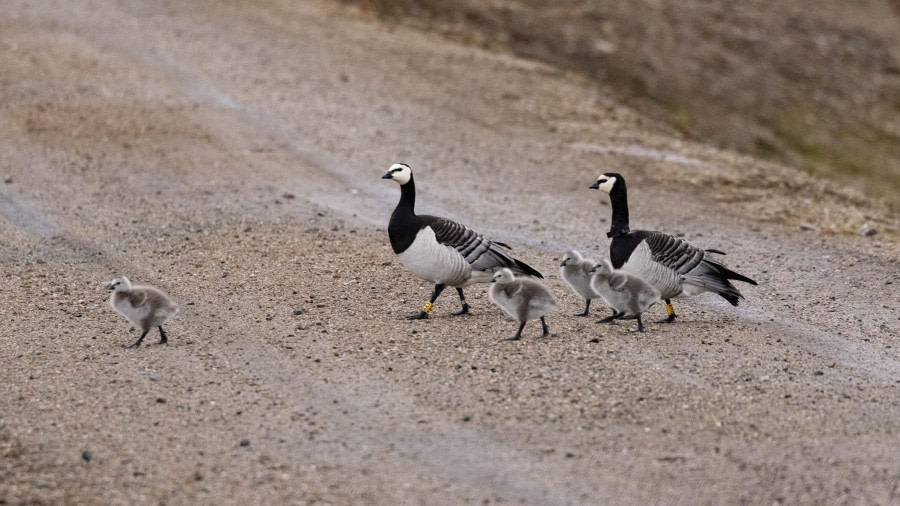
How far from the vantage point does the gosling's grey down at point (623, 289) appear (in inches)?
457

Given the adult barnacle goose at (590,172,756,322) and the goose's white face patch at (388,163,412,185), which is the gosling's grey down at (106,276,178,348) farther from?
the adult barnacle goose at (590,172,756,322)

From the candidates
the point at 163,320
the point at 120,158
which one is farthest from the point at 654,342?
the point at 120,158

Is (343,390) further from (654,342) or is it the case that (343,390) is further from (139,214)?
(139,214)

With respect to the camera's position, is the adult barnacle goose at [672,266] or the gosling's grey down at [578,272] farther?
the gosling's grey down at [578,272]

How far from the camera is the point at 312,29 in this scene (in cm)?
2698

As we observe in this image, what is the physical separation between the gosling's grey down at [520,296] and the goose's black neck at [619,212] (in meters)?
1.43

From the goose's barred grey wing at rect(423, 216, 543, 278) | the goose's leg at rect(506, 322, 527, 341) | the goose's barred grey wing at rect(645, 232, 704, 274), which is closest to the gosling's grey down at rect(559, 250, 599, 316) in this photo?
the goose's barred grey wing at rect(423, 216, 543, 278)

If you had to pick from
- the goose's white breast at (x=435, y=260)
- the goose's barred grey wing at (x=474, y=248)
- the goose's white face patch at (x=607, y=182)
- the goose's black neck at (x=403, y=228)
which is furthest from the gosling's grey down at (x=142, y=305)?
Result: the goose's white face patch at (x=607, y=182)

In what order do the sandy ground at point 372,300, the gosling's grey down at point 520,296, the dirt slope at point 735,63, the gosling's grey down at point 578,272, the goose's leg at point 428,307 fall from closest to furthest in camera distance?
the sandy ground at point 372,300 < the gosling's grey down at point 520,296 < the gosling's grey down at point 578,272 < the goose's leg at point 428,307 < the dirt slope at point 735,63

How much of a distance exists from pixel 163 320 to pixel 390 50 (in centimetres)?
1533

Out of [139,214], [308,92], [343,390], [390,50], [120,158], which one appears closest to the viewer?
[343,390]

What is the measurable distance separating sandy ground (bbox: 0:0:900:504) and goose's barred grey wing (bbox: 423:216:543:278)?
610 mm

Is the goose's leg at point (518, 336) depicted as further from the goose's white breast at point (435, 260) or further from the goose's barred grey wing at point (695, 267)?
the goose's barred grey wing at point (695, 267)

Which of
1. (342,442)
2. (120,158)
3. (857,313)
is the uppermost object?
(857,313)
